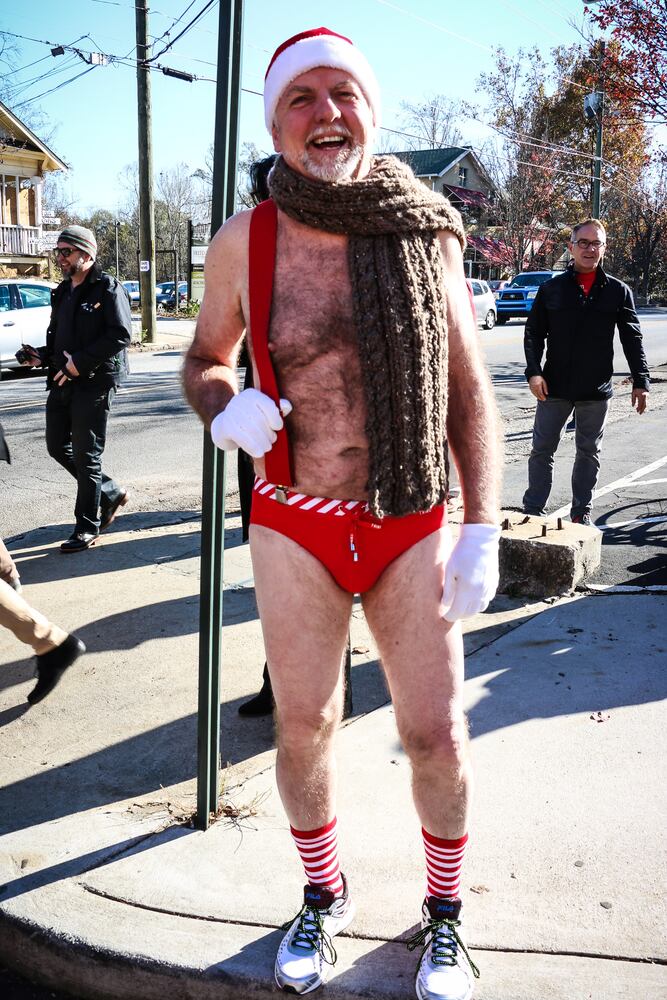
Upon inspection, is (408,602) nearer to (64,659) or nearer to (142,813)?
(142,813)

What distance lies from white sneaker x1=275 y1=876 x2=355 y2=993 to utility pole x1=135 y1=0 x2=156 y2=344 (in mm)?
19431

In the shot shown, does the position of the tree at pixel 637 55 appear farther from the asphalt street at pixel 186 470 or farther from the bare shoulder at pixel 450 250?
the bare shoulder at pixel 450 250

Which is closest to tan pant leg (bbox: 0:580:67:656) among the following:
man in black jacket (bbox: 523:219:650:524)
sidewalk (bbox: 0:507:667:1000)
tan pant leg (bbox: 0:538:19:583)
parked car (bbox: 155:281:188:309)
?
sidewalk (bbox: 0:507:667:1000)

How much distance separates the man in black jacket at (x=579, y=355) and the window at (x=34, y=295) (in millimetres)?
13437

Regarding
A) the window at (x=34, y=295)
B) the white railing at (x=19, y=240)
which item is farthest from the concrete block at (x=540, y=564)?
the white railing at (x=19, y=240)

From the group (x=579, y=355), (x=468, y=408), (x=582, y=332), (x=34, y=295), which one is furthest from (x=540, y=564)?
(x=34, y=295)

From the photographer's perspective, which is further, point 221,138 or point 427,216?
point 221,138

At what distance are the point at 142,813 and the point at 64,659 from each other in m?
0.98

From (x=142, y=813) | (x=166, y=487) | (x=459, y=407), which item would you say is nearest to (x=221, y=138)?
(x=459, y=407)

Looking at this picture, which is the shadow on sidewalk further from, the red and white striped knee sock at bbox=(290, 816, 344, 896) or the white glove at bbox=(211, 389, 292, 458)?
the white glove at bbox=(211, 389, 292, 458)

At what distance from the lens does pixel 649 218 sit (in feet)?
143

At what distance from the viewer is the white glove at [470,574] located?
2.07m

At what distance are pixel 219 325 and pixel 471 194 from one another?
164ft

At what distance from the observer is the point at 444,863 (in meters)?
2.18
